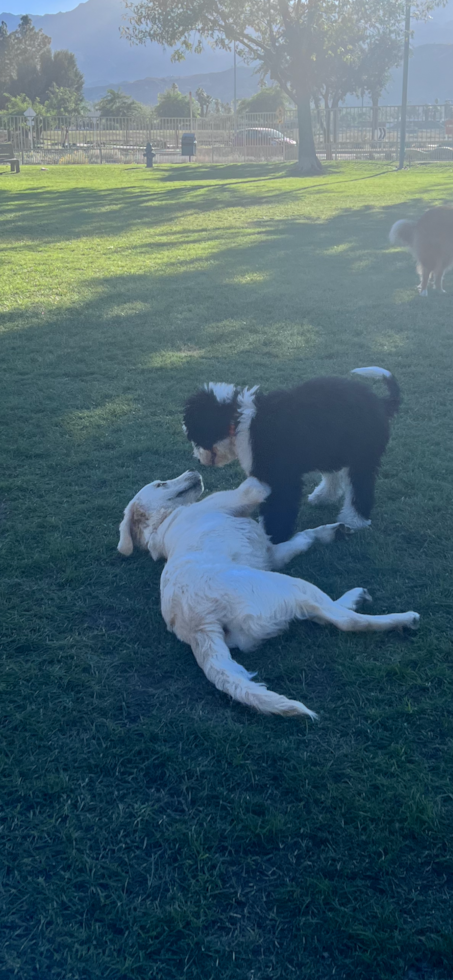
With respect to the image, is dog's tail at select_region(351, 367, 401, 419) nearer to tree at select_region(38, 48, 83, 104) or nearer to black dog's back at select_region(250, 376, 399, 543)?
black dog's back at select_region(250, 376, 399, 543)

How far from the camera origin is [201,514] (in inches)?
145

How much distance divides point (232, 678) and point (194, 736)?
25cm

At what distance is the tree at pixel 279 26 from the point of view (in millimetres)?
30188

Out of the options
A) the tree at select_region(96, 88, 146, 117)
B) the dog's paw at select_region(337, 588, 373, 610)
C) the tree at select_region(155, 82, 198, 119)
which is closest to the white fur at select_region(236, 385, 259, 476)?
the dog's paw at select_region(337, 588, 373, 610)

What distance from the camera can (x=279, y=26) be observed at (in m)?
31.2

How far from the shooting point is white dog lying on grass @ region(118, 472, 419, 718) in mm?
2947

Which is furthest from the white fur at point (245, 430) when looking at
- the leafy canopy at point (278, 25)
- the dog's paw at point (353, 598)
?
the leafy canopy at point (278, 25)

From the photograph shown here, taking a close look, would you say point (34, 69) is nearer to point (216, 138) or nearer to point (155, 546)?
point (216, 138)

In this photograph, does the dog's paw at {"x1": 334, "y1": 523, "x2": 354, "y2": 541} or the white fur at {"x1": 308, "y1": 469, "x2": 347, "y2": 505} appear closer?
the dog's paw at {"x1": 334, "y1": 523, "x2": 354, "y2": 541}

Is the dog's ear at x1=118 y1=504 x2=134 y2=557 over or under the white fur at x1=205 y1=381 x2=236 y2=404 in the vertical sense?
under

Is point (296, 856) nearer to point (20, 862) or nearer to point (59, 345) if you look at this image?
point (20, 862)

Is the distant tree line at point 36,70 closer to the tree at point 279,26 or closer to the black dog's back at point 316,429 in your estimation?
the tree at point 279,26

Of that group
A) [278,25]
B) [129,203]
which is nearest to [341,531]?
[129,203]

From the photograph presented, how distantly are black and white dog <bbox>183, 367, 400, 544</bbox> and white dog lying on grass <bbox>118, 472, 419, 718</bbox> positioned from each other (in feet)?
0.50
